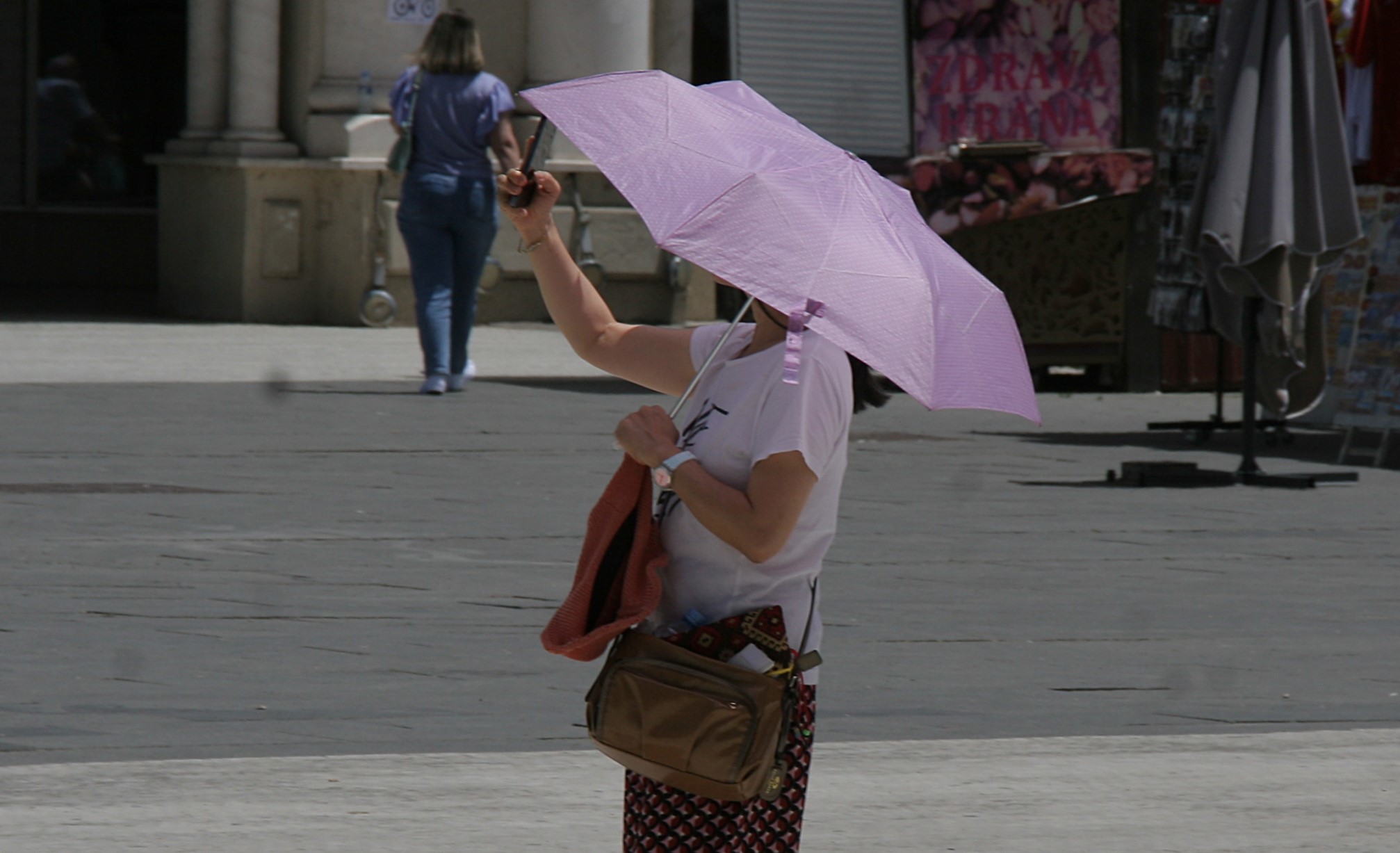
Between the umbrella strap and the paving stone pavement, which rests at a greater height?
Answer: the umbrella strap

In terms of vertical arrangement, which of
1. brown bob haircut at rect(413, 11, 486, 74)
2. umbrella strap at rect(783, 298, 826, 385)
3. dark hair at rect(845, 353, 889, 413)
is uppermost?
brown bob haircut at rect(413, 11, 486, 74)

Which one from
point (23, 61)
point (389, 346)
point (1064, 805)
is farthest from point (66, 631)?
point (23, 61)

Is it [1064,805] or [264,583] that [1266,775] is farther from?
[264,583]

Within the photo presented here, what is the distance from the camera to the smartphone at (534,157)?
11.6ft

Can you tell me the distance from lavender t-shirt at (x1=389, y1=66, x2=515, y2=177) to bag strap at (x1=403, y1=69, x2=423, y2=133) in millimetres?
14

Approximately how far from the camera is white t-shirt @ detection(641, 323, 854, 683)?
3172mm

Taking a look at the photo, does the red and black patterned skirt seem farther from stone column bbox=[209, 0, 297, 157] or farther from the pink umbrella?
stone column bbox=[209, 0, 297, 157]

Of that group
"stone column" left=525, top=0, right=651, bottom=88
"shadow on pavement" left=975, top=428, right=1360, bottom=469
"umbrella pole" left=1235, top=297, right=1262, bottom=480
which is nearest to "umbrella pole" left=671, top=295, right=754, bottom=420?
"umbrella pole" left=1235, top=297, right=1262, bottom=480

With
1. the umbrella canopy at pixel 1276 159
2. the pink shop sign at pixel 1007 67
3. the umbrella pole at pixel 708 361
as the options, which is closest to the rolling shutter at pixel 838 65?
the pink shop sign at pixel 1007 67

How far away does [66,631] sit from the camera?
5.99 metres

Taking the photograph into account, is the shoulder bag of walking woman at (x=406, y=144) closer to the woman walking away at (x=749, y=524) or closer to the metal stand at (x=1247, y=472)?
the metal stand at (x=1247, y=472)

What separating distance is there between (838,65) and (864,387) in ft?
31.2

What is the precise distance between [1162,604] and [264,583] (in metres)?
2.50

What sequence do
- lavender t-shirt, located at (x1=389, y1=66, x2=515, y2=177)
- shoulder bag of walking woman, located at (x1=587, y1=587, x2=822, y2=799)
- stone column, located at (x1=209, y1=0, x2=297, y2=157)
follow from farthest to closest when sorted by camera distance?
stone column, located at (x1=209, y1=0, x2=297, y2=157)
lavender t-shirt, located at (x1=389, y1=66, x2=515, y2=177)
shoulder bag of walking woman, located at (x1=587, y1=587, x2=822, y2=799)
